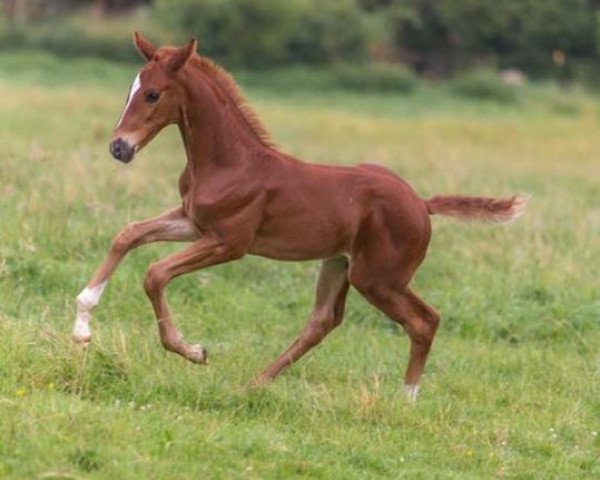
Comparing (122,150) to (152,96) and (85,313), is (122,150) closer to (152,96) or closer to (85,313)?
(152,96)

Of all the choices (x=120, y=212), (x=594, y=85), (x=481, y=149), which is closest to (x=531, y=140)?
(x=481, y=149)

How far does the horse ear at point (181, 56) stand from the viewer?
26.0ft

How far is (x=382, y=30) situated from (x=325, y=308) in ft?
111

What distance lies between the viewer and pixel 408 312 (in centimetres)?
868

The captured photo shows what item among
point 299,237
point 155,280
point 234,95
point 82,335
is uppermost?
point 234,95

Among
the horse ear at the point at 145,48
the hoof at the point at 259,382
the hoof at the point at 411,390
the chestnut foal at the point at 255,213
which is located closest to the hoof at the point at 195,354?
the chestnut foal at the point at 255,213

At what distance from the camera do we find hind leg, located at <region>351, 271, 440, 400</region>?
8.54m

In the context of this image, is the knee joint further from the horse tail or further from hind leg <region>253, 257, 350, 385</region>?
the horse tail

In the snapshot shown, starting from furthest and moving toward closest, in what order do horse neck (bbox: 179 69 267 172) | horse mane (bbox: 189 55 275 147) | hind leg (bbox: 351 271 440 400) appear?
1. hind leg (bbox: 351 271 440 400)
2. horse mane (bbox: 189 55 275 147)
3. horse neck (bbox: 179 69 267 172)

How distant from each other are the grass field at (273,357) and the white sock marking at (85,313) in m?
0.09

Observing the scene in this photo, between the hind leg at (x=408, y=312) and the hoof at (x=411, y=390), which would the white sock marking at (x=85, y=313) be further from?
the hoof at (x=411, y=390)

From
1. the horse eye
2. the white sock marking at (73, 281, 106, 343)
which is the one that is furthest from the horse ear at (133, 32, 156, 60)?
the white sock marking at (73, 281, 106, 343)

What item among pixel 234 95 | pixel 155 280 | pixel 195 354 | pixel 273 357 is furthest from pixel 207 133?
pixel 273 357

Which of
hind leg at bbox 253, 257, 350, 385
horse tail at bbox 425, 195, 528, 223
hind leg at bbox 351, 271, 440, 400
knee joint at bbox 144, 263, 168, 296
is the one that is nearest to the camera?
knee joint at bbox 144, 263, 168, 296
